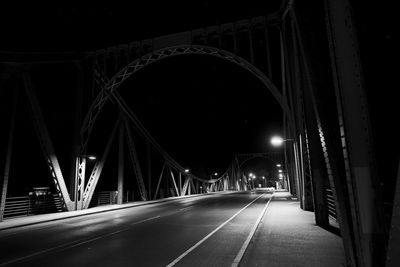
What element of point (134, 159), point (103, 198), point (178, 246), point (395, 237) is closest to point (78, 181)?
point (103, 198)

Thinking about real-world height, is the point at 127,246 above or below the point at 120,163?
below

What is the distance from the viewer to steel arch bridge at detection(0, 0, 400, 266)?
3.11 metres

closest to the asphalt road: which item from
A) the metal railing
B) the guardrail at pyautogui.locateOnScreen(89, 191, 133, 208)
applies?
the metal railing

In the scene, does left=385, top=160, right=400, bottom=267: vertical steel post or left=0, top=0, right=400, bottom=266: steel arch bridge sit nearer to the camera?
left=385, top=160, right=400, bottom=267: vertical steel post

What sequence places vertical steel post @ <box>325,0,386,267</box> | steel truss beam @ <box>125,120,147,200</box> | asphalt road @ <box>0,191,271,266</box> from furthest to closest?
steel truss beam @ <box>125,120,147,200</box> < asphalt road @ <box>0,191,271,266</box> < vertical steel post @ <box>325,0,386,267</box>

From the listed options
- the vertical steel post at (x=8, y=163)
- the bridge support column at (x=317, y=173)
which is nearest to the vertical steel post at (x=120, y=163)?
the vertical steel post at (x=8, y=163)

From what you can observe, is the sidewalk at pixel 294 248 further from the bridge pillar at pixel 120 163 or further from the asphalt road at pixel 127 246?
the bridge pillar at pixel 120 163

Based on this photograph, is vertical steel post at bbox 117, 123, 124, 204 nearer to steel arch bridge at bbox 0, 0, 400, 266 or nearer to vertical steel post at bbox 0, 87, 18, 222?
steel arch bridge at bbox 0, 0, 400, 266

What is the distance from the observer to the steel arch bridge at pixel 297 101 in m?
3.11

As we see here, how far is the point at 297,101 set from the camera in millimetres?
12305

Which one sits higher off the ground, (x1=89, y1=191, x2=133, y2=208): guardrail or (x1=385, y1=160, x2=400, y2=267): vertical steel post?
(x1=385, y1=160, x2=400, y2=267): vertical steel post

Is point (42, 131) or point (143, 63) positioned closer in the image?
point (42, 131)

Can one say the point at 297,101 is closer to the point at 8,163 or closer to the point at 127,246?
the point at 127,246

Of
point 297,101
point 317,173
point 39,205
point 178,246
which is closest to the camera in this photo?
point 178,246
